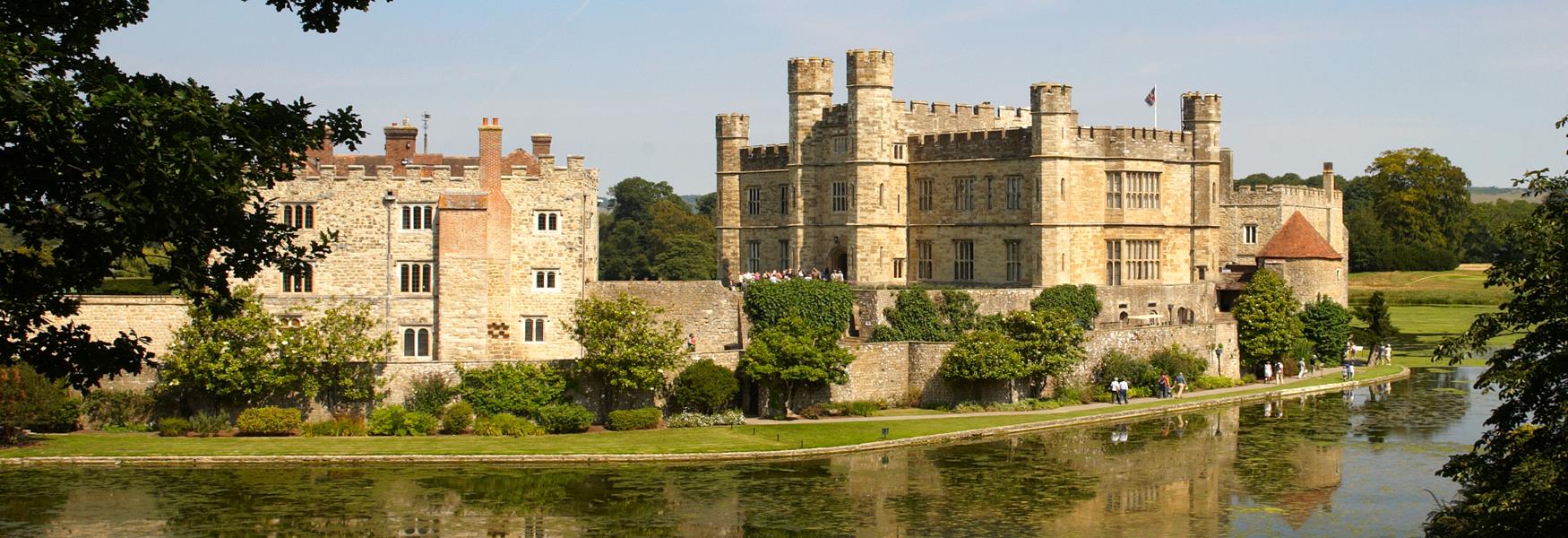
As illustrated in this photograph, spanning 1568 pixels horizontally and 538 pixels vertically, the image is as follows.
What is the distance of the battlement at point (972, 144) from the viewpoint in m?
57.5

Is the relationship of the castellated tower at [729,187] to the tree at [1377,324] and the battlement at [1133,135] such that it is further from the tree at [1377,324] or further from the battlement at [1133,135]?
the tree at [1377,324]

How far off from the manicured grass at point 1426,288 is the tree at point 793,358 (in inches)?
1890

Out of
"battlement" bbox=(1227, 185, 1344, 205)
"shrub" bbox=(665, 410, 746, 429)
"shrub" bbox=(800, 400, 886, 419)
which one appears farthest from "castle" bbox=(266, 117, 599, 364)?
"battlement" bbox=(1227, 185, 1344, 205)

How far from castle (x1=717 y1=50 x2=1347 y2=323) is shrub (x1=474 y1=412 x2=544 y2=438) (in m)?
17.8

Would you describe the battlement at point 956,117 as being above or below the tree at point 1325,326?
above

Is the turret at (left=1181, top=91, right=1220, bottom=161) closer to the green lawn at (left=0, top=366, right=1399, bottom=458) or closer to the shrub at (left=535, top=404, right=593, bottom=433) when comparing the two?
the green lawn at (left=0, top=366, right=1399, bottom=458)

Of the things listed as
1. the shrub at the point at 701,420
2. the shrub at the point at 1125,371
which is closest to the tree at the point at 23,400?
the shrub at the point at 701,420

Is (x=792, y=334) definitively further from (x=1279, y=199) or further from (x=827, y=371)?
(x=1279, y=199)

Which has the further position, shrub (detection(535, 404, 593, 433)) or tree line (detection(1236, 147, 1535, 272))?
tree line (detection(1236, 147, 1535, 272))

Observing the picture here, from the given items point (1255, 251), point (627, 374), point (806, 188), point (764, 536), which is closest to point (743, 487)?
point (764, 536)

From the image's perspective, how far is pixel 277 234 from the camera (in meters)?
22.0

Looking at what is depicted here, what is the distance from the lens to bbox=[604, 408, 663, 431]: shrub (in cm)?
4416

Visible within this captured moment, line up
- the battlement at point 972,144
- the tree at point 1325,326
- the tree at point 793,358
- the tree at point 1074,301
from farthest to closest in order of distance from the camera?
the tree at point 1325,326 → the battlement at point 972,144 → the tree at point 1074,301 → the tree at point 793,358

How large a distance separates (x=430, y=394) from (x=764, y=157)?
A: 22033mm
